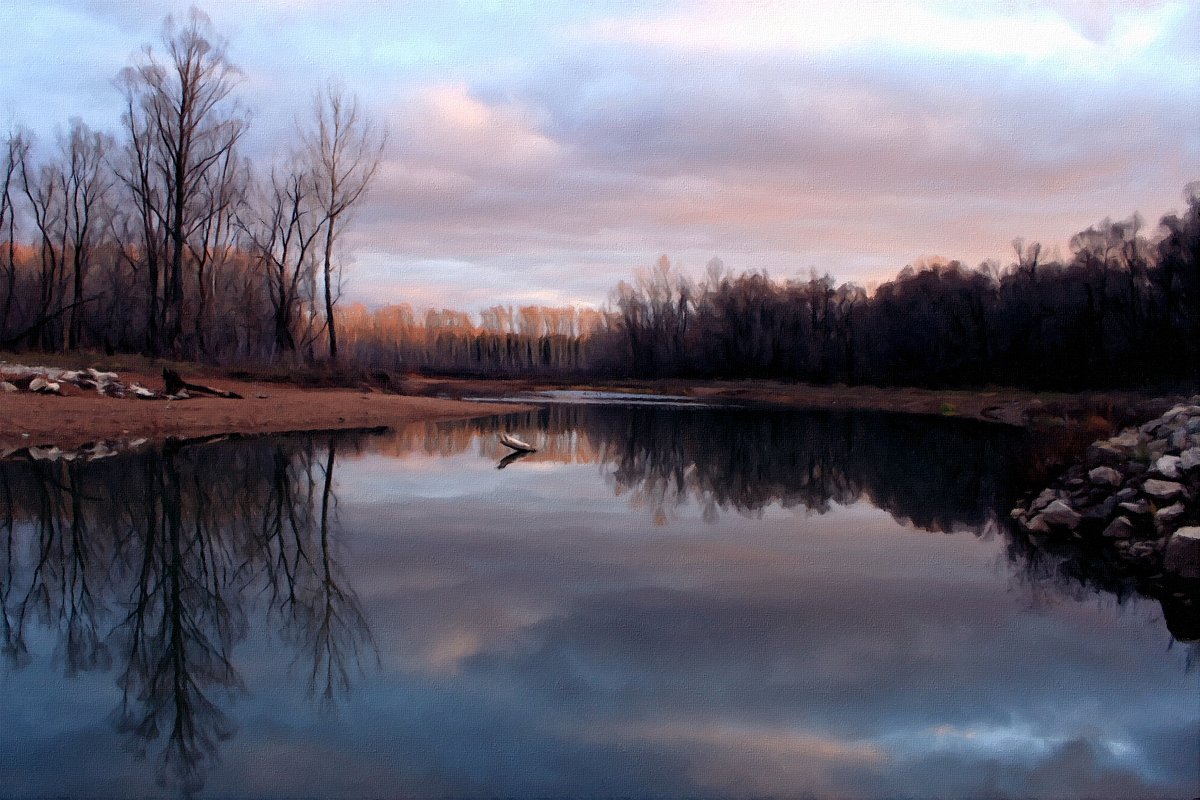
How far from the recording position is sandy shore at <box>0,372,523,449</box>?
17.1m

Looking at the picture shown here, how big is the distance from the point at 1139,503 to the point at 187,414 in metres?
18.9

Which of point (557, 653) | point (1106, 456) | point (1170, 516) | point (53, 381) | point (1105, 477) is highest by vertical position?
point (53, 381)

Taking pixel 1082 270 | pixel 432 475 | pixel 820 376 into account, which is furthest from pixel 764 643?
pixel 820 376

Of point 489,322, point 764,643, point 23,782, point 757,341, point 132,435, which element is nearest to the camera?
point 23,782

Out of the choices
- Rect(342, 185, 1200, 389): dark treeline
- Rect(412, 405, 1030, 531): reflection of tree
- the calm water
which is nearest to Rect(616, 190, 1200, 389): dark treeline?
Rect(342, 185, 1200, 389): dark treeline

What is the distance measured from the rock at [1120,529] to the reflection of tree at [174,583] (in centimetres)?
801

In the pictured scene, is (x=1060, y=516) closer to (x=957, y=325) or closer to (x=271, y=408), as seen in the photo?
(x=271, y=408)

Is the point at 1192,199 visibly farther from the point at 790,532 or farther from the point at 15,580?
the point at 15,580

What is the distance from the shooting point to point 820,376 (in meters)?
62.7

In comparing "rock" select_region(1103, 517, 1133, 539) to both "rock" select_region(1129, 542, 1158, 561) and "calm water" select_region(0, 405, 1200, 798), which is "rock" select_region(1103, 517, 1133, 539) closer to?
"rock" select_region(1129, 542, 1158, 561)

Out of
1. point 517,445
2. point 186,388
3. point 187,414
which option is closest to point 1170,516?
point 517,445

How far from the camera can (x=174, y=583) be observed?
6.89 metres

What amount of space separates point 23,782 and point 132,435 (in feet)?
52.1

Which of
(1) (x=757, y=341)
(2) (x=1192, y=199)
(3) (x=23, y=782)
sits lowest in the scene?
(3) (x=23, y=782)
